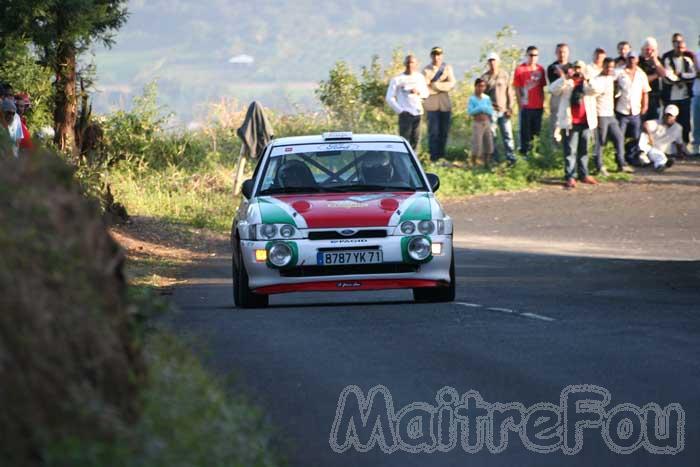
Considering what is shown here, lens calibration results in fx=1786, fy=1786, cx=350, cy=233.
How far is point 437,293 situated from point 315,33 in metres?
150

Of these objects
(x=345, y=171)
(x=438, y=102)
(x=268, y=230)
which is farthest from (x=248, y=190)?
(x=438, y=102)

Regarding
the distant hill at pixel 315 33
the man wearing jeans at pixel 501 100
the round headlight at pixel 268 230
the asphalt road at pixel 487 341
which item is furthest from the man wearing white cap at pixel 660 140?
the distant hill at pixel 315 33

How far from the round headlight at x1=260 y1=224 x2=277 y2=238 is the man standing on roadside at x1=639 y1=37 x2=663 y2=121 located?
61.3 ft

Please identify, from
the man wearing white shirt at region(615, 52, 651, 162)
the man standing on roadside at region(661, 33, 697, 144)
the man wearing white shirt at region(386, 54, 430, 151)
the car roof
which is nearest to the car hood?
the car roof

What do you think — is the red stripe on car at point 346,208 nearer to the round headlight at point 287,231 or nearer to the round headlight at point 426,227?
the round headlight at point 287,231

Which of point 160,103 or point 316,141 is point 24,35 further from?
point 160,103

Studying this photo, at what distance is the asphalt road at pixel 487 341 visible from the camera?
9078 millimetres

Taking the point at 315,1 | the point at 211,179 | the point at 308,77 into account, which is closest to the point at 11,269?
the point at 211,179

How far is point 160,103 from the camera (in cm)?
3847

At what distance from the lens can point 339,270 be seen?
49.9 feet

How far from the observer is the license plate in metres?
15.1

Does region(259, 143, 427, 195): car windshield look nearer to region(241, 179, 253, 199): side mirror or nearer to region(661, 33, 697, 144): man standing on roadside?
region(241, 179, 253, 199): side mirror

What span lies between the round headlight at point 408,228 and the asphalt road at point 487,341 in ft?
2.29

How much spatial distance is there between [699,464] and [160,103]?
3123 cm
